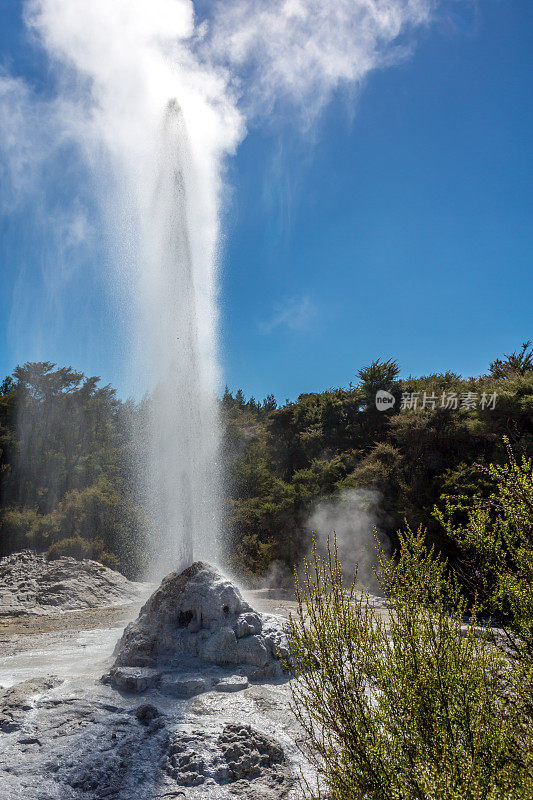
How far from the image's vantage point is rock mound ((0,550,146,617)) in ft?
51.7

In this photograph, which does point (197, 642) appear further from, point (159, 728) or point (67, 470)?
point (67, 470)

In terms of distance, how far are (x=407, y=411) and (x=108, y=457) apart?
53.4 feet

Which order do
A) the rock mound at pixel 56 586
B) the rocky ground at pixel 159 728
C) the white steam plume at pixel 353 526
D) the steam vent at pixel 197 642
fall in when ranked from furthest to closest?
the rock mound at pixel 56 586
the white steam plume at pixel 353 526
the steam vent at pixel 197 642
the rocky ground at pixel 159 728

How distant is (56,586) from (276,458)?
1107cm

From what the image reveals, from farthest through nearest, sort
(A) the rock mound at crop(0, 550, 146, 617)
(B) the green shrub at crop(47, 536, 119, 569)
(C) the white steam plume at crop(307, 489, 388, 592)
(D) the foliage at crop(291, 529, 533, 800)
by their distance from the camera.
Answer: (B) the green shrub at crop(47, 536, 119, 569)
(A) the rock mound at crop(0, 550, 146, 617)
(C) the white steam plume at crop(307, 489, 388, 592)
(D) the foliage at crop(291, 529, 533, 800)

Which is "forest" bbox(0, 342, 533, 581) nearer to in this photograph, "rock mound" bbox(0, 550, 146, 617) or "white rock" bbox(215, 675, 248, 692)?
"rock mound" bbox(0, 550, 146, 617)

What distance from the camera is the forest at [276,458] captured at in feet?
51.3

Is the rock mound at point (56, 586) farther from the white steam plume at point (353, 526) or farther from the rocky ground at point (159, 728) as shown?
the rocky ground at point (159, 728)

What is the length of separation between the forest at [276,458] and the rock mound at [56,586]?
1.02 metres

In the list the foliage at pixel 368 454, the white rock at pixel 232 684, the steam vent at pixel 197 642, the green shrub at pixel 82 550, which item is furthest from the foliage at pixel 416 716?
the green shrub at pixel 82 550

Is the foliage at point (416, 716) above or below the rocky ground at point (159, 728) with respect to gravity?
above

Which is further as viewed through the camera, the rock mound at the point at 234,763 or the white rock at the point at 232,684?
the white rock at the point at 232,684

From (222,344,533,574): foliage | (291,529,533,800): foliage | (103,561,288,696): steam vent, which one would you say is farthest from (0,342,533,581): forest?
(291,529,533,800): foliage

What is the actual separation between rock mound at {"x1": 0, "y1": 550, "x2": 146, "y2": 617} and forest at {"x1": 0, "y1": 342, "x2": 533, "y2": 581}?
1.02 m
